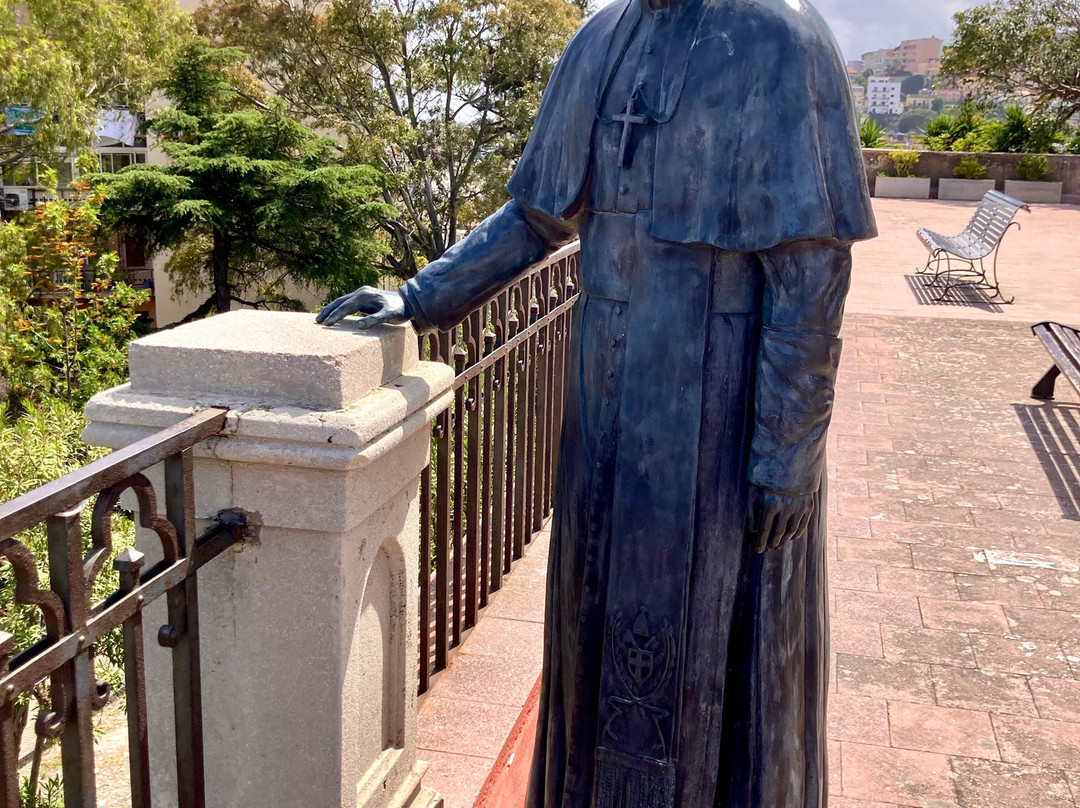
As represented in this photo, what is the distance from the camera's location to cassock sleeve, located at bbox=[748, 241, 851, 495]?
190 cm

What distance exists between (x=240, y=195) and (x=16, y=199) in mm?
4279

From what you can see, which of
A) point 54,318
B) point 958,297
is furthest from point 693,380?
point 54,318

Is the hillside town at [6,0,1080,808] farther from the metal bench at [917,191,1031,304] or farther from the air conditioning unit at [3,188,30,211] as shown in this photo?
the air conditioning unit at [3,188,30,211]

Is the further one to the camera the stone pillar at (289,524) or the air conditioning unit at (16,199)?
the air conditioning unit at (16,199)

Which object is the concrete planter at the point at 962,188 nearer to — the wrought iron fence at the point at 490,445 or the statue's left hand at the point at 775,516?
the wrought iron fence at the point at 490,445

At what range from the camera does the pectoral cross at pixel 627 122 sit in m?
1.94

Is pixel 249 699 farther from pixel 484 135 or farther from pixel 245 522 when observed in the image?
pixel 484 135

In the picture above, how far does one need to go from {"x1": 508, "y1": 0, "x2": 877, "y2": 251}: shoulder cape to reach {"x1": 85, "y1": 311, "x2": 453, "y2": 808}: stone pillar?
0.73 m

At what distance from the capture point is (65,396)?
42.5 ft

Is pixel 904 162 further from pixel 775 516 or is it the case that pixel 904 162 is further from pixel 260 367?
pixel 260 367

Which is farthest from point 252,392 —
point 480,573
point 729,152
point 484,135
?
point 484,135

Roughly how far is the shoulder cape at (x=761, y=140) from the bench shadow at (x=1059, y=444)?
449cm

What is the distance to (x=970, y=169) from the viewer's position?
2386 cm

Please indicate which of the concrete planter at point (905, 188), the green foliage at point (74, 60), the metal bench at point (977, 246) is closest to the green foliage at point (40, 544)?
the green foliage at point (74, 60)
